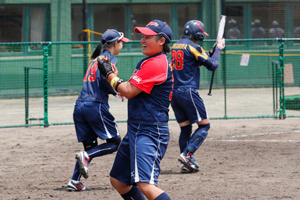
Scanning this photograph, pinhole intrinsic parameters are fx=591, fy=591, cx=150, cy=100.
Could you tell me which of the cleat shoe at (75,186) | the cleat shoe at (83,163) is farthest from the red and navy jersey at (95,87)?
the cleat shoe at (75,186)

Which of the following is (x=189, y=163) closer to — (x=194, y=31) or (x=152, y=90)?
(x=194, y=31)

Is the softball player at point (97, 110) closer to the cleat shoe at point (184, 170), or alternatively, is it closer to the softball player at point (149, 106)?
the cleat shoe at point (184, 170)

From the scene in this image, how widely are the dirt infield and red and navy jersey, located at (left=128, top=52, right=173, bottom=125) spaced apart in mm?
1971

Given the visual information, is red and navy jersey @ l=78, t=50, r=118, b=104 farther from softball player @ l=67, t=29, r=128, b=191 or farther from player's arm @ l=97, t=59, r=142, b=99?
player's arm @ l=97, t=59, r=142, b=99

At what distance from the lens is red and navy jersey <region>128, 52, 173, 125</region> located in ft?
16.7

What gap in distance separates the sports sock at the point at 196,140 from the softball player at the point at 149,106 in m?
3.28

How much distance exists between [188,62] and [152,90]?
3.53 meters

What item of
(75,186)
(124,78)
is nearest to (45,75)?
(124,78)

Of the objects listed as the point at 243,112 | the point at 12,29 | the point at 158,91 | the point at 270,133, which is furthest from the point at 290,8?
the point at 158,91

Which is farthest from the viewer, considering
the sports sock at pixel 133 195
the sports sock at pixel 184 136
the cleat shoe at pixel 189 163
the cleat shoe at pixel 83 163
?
the sports sock at pixel 184 136

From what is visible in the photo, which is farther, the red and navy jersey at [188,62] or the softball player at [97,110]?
the red and navy jersey at [188,62]

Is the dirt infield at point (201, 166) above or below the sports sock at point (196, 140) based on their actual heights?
below

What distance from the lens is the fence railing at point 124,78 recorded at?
47.0ft

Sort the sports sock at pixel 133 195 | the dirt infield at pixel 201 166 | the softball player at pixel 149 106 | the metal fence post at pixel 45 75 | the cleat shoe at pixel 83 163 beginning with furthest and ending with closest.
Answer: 1. the metal fence post at pixel 45 75
2. the dirt infield at pixel 201 166
3. the cleat shoe at pixel 83 163
4. the sports sock at pixel 133 195
5. the softball player at pixel 149 106
